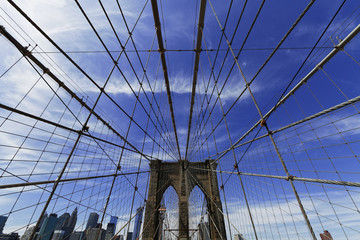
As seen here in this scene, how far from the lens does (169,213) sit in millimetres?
18594

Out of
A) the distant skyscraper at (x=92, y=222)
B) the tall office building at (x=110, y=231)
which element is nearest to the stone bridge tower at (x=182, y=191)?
the tall office building at (x=110, y=231)

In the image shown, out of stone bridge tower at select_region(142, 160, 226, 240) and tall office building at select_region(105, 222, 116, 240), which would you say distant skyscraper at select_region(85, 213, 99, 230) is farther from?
stone bridge tower at select_region(142, 160, 226, 240)

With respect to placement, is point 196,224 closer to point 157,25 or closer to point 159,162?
point 159,162

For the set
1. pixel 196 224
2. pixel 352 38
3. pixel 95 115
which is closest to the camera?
pixel 352 38

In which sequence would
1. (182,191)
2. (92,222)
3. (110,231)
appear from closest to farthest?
(182,191), (110,231), (92,222)

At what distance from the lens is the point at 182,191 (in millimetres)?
18703

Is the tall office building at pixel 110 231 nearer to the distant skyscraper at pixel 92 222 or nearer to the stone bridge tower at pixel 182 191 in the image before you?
the distant skyscraper at pixel 92 222

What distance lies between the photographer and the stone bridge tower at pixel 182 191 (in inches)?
631

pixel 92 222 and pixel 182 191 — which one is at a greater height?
pixel 182 191

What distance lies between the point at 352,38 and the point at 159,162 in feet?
68.4

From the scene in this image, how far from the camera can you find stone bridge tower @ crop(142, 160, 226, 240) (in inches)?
631

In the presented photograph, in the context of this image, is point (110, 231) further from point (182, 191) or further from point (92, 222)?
point (182, 191)

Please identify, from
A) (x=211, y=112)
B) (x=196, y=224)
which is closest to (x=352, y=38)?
(x=211, y=112)

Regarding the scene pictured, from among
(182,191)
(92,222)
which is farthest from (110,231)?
(182,191)
